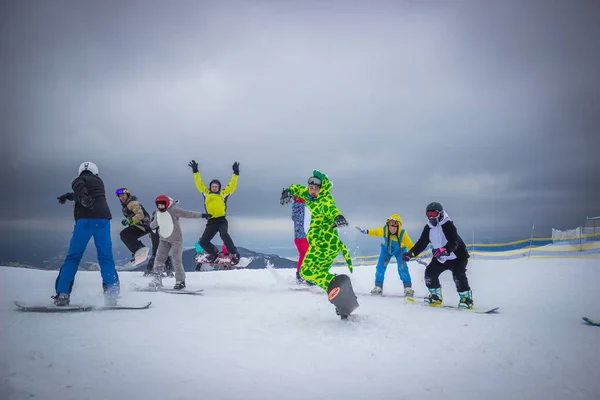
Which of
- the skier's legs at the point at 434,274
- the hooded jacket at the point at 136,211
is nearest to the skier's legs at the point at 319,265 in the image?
the skier's legs at the point at 434,274

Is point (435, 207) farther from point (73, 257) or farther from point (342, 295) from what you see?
point (73, 257)

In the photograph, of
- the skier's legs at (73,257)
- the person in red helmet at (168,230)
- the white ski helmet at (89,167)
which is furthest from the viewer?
the person in red helmet at (168,230)

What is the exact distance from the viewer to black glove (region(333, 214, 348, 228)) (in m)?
5.01

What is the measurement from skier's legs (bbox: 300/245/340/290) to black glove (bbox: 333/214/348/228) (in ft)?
1.19

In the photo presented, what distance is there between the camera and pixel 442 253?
612cm

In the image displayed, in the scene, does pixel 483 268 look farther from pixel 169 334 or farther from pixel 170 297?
pixel 169 334

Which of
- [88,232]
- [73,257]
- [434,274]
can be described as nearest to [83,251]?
[73,257]

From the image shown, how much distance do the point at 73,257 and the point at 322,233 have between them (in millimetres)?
3534

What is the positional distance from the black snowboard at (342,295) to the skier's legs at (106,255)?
10.8 ft

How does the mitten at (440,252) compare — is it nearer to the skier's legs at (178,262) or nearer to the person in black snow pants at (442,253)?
the person in black snow pants at (442,253)

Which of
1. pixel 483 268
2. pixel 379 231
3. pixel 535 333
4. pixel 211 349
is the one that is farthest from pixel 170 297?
pixel 483 268

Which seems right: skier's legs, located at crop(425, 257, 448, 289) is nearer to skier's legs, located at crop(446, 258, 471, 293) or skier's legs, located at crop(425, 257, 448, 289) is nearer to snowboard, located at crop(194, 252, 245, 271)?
skier's legs, located at crop(446, 258, 471, 293)

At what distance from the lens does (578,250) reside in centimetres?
1505

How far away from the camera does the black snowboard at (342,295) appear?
15.7 ft
